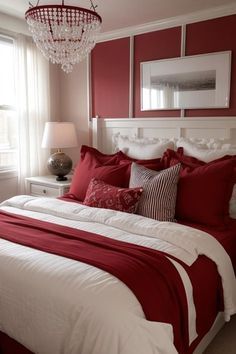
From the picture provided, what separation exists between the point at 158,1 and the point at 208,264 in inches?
85.3

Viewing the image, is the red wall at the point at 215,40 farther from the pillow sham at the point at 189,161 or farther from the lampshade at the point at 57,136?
the lampshade at the point at 57,136

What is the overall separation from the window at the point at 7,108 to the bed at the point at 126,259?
1.04 metres

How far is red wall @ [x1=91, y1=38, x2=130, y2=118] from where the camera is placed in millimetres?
3318

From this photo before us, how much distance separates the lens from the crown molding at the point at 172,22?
8.79ft

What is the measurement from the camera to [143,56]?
3174 millimetres

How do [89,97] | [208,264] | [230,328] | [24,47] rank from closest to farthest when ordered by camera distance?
[208,264], [230,328], [24,47], [89,97]

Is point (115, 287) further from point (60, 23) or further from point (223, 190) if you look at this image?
point (60, 23)

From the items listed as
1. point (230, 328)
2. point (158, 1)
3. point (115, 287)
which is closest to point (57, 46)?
point (158, 1)

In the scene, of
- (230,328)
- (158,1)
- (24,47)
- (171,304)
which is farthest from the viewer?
(24,47)

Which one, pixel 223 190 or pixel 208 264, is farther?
pixel 223 190

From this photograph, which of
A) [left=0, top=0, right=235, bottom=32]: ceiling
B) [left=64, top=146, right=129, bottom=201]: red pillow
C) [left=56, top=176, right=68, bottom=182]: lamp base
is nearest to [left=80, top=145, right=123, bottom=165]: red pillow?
[left=64, top=146, right=129, bottom=201]: red pillow

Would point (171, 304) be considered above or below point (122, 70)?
below

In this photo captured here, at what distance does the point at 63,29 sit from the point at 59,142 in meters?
1.47

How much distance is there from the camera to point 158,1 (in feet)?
8.54
